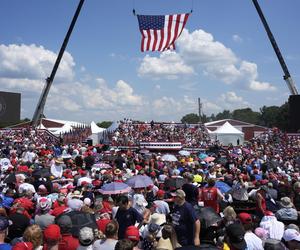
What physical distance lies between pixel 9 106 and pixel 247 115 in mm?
128757

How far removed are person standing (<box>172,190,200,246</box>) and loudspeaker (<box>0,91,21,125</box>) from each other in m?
42.7

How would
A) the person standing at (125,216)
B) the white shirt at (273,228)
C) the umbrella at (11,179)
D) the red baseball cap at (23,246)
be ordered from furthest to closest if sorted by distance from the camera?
the umbrella at (11,179), the person standing at (125,216), the white shirt at (273,228), the red baseball cap at (23,246)

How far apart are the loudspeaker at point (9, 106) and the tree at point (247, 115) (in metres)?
118

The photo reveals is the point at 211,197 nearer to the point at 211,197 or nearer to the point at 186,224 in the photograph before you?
the point at 211,197

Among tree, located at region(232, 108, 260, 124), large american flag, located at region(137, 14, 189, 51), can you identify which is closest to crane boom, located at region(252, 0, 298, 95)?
large american flag, located at region(137, 14, 189, 51)

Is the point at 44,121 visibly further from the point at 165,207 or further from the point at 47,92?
the point at 165,207

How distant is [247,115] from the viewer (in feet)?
529

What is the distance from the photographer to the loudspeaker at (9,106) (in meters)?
45.1

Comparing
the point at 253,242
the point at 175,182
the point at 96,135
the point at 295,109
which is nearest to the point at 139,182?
the point at 175,182

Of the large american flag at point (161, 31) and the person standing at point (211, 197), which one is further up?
the large american flag at point (161, 31)

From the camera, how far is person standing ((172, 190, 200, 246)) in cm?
573

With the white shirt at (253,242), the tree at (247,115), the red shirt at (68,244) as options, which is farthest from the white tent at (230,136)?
the tree at (247,115)

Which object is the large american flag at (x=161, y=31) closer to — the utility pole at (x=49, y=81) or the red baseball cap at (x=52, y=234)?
the utility pole at (x=49, y=81)

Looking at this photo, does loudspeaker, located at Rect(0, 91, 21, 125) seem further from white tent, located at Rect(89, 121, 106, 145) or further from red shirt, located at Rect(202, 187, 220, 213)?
red shirt, located at Rect(202, 187, 220, 213)
